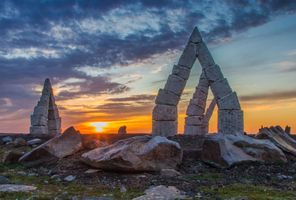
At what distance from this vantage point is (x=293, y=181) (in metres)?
10.6

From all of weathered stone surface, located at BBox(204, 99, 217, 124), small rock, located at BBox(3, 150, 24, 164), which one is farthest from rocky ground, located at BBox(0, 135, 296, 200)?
weathered stone surface, located at BBox(204, 99, 217, 124)

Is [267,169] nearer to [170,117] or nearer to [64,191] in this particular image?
[64,191]

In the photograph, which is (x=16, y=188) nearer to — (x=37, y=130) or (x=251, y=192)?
(x=251, y=192)

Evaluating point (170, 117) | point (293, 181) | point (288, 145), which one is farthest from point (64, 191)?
point (170, 117)

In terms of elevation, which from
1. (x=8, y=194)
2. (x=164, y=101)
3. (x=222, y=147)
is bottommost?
(x=8, y=194)

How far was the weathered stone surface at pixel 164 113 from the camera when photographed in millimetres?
24703

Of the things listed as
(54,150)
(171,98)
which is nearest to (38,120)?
(171,98)

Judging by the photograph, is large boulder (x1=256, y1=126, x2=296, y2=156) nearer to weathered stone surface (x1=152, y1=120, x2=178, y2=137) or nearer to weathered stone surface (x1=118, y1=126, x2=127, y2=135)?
weathered stone surface (x1=152, y1=120, x2=178, y2=137)

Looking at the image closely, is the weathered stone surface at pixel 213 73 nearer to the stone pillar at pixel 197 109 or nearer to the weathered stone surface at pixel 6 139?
the stone pillar at pixel 197 109

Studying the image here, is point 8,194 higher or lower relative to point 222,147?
lower

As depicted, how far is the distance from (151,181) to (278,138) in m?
6.71

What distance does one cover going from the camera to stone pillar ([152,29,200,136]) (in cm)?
2470

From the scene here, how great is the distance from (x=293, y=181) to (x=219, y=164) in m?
1.97

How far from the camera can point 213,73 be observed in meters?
24.8
